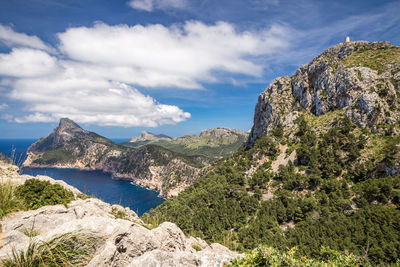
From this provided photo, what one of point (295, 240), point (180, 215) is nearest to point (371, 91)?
point (295, 240)

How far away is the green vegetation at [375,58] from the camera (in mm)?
76688

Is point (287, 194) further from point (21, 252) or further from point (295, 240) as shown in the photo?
point (21, 252)

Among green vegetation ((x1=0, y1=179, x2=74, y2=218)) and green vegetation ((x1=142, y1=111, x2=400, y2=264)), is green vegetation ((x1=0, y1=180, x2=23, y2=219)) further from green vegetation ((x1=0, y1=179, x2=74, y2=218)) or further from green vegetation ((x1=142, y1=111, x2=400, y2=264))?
green vegetation ((x1=142, y1=111, x2=400, y2=264))

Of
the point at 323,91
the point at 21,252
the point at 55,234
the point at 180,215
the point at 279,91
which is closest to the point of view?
the point at 21,252

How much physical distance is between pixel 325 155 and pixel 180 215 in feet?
211

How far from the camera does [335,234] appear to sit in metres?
42.3

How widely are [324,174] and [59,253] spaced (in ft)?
266

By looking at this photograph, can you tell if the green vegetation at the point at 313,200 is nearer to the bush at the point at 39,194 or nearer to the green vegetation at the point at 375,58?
the green vegetation at the point at 375,58

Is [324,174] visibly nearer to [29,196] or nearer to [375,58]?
[375,58]

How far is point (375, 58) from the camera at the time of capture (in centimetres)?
8281

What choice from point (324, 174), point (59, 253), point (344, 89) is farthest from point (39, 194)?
point (344, 89)

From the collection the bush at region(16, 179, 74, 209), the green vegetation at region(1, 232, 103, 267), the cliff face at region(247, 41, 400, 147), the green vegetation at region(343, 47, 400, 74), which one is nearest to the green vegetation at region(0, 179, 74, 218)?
the bush at region(16, 179, 74, 209)

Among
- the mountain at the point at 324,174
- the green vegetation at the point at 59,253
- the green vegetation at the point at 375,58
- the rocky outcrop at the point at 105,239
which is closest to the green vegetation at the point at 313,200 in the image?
the mountain at the point at 324,174

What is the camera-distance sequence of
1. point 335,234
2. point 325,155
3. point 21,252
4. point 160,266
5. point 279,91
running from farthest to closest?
point 279,91 → point 325,155 → point 335,234 → point 160,266 → point 21,252
